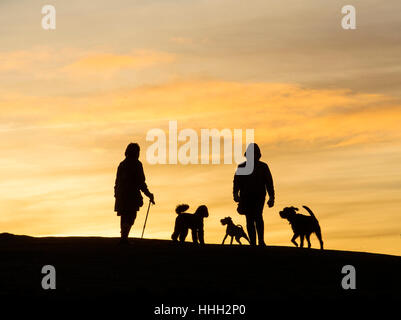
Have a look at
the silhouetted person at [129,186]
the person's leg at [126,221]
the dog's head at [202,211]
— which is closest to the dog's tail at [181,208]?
the dog's head at [202,211]

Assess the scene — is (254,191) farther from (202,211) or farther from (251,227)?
(202,211)

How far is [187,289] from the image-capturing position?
17.5 metres

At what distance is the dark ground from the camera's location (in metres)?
16.7

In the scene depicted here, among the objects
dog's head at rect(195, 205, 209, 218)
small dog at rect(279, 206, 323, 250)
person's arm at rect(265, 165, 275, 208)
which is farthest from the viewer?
small dog at rect(279, 206, 323, 250)

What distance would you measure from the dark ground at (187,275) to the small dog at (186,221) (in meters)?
0.37

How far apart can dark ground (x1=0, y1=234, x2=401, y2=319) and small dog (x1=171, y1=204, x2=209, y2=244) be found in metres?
0.37

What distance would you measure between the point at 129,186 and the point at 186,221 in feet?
7.59

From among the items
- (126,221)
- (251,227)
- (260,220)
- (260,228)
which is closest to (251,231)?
(251,227)

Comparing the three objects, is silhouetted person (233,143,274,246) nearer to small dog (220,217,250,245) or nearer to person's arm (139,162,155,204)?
person's arm (139,162,155,204)

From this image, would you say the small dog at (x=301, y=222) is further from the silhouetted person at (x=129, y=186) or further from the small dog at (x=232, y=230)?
the silhouetted person at (x=129, y=186)

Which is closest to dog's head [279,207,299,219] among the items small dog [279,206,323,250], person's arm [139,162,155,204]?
small dog [279,206,323,250]

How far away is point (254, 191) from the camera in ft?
79.2
